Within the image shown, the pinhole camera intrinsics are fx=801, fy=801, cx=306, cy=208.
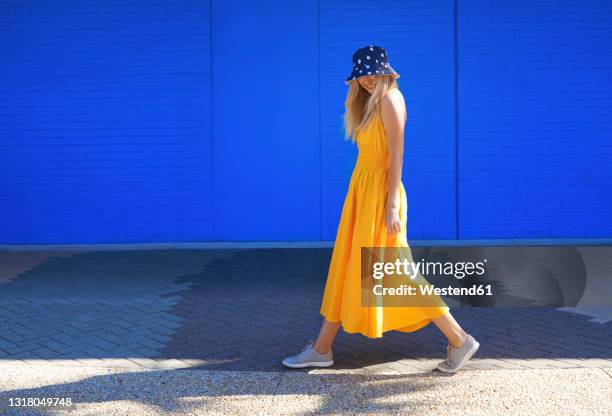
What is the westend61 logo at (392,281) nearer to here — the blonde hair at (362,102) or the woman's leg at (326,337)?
the woman's leg at (326,337)

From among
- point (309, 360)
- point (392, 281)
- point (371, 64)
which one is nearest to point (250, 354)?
point (309, 360)

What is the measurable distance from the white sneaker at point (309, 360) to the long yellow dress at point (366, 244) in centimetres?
24

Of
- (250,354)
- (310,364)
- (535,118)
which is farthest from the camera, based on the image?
(535,118)

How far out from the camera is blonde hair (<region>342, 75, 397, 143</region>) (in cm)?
465

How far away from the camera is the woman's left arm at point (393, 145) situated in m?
4.61

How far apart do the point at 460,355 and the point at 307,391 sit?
931 mm

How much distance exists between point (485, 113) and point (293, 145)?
235cm

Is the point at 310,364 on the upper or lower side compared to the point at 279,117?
lower

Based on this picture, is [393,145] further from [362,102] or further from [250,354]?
[250,354]

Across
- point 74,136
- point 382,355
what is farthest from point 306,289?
point 74,136

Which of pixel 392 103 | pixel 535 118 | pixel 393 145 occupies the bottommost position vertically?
pixel 393 145

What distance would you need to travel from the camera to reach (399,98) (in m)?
4.68

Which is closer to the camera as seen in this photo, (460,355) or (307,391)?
(307,391)

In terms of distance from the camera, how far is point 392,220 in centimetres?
462
